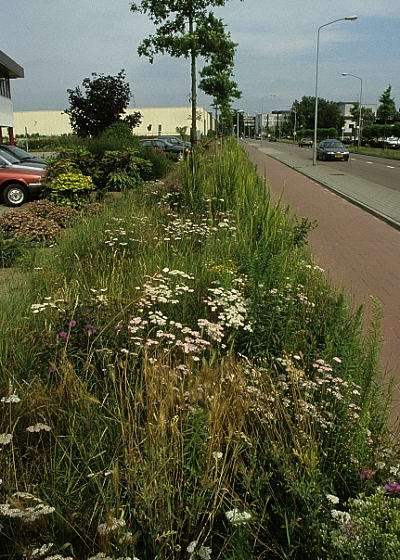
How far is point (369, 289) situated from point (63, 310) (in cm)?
453

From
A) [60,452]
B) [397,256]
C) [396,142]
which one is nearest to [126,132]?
[397,256]

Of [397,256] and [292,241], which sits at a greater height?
[292,241]

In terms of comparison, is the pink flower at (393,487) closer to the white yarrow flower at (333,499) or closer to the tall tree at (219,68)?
the white yarrow flower at (333,499)

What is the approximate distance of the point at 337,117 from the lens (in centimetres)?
10744

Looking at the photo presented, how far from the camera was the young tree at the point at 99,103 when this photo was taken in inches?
1099

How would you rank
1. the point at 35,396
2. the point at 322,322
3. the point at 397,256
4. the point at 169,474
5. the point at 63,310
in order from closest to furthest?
the point at 169,474 → the point at 35,396 → the point at 63,310 → the point at 322,322 → the point at 397,256

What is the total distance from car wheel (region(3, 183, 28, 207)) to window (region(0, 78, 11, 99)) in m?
25.7

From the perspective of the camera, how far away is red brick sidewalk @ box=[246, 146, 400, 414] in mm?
5733

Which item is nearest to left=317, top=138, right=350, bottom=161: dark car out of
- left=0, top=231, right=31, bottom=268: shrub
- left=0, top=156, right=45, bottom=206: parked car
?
left=0, top=156, right=45, bottom=206: parked car

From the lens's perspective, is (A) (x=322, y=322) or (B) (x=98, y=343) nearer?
(B) (x=98, y=343)

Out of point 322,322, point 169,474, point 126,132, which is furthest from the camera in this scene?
point 126,132

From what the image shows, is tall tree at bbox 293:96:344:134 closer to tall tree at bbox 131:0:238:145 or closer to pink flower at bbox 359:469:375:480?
tall tree at bbox 131:0:238:145

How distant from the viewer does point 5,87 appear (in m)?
40.2

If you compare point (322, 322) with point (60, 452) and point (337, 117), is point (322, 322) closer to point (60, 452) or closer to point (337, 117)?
point (60, 452)
